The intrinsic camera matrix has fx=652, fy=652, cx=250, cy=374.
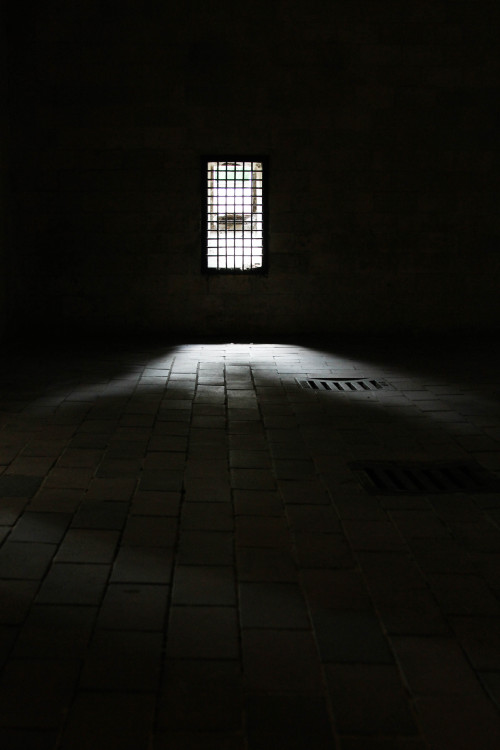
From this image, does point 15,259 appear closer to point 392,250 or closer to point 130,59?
point 130,59

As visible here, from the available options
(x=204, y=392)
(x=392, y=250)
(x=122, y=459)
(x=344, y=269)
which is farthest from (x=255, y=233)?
(x=122, y=459)

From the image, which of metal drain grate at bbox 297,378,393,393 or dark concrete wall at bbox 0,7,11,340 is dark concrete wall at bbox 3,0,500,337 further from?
metal drain grate at bbox 297,378,393,393

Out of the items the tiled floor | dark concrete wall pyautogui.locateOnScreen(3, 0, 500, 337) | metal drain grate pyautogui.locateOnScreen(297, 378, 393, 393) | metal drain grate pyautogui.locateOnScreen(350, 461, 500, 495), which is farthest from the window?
metal drain grate pyautogui.locateOnScreen(350, 461, 500, 495)

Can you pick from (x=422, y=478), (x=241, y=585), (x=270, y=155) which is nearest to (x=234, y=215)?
(x=270, y=155)

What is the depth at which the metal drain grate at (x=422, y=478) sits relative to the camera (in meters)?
4.30

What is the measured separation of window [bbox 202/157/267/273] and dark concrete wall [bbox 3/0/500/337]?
204mm

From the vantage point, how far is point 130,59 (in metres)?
10.2

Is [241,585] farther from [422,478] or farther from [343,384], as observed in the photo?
[343,384]

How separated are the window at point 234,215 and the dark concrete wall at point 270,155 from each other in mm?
204

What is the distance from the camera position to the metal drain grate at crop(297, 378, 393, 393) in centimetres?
737

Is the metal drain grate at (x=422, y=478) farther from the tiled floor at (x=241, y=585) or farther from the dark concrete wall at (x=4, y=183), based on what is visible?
the dark concrete wall at (x=4, y=183)

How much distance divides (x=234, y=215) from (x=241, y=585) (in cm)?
861

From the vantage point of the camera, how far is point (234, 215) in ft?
35.5

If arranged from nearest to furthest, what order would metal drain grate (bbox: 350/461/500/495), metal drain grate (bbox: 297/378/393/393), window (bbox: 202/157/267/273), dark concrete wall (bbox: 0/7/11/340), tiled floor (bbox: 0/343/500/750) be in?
tiled floor (bbox: 0/343/500/750) → metal drain grate (bbox: 350/461/500/495) → metal drain grate (bbox: 297/378/393/393) → dark concrete wall (bbox: 0/7/11/340) → window (bbox: 202/157/267/273)
